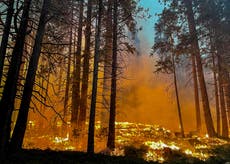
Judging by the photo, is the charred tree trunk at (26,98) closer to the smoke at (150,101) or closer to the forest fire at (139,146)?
the forest fire at (139,146)

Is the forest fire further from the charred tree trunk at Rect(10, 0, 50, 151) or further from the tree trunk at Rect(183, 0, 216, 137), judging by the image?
the charred tree trunk at Rect(10, 0, 50, 151)

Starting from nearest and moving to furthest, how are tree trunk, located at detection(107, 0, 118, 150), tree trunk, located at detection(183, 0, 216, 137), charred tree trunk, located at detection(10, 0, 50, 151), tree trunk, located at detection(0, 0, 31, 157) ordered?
tree trunk, located at detection(0, 0, 31, 157) < charred tree trunk, located at detection(10, 0, 50, 151) < tree trunk, located at detection(107, 0, 118, 150) < tree trunk, located at detection(183, 0, 216, 137)

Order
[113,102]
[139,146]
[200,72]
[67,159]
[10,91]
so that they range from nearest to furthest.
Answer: [10,91] < [67,159] < [139,146] < [113,102] < [200,72]

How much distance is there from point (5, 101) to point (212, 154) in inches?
377

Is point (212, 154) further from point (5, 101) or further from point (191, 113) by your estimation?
point (191, 113)

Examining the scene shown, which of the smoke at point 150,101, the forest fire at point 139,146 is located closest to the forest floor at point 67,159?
the forest fire at point 139,146

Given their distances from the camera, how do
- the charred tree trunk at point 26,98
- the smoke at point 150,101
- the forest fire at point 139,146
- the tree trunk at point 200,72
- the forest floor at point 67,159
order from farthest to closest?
the smoke at point 150,101, the tree trunk at point 200,72, the forest fire at point 139,146, the charred tree trunk at point 26,98, the forest floor at point 67,159

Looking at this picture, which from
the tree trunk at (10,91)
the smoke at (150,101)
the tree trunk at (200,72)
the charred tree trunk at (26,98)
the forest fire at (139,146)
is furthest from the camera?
the smoke at (150,101)

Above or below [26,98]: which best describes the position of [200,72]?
above

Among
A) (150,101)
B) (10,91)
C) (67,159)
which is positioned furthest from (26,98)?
(150,101)

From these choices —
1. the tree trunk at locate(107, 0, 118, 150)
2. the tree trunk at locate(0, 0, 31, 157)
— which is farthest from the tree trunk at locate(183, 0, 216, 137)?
the tree trunk at locate(0, 0, 31, 157)

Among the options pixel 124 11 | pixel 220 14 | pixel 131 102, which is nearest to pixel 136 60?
pixel 131 102

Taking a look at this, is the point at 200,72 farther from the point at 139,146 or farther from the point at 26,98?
the point at 26,98

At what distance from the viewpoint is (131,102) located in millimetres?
31672
